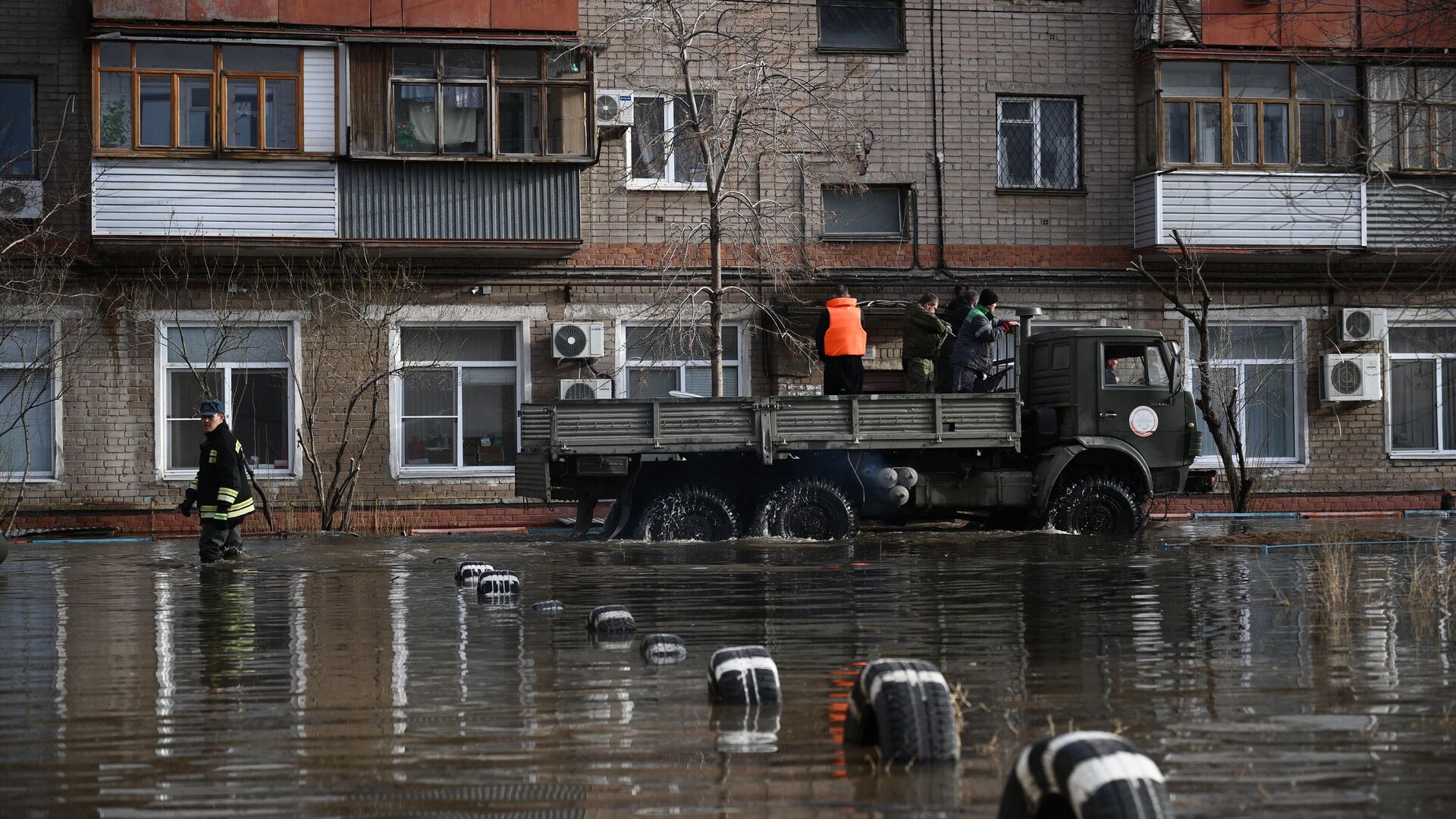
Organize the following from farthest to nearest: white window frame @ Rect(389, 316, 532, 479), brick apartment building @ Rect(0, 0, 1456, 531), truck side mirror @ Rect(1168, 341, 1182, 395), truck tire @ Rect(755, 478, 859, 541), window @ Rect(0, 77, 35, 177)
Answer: white window frame @ Rect(389, 316, 532, 479) → window @ Rect(0, 77, 35, 177) → brick apartment building @ Rect(0, 0, 1456, 531) → truck side mirror @ Rect(1168, 341, 1182, 395) → truck tire @ Rect(755, 478, 859, 541)

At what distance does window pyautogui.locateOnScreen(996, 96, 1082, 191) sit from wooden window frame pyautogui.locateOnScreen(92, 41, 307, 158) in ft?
35.2

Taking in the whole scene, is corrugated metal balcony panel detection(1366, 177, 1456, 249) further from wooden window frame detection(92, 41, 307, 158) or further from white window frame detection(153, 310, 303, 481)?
white window frame detection(153, 310, 303, 481)

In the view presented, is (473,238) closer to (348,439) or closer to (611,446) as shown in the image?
(348,439)

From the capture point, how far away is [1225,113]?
86.2 feet

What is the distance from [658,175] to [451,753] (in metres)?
20.0

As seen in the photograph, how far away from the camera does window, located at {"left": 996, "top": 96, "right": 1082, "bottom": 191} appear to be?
2661 cm

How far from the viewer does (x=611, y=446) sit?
1805 centimetres

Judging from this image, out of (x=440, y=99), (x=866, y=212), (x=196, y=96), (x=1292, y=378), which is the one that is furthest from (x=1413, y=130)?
(x=196, y=96)

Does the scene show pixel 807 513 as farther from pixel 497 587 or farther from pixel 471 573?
pixel 497 587

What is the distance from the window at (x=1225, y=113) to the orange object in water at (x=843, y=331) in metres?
9.09

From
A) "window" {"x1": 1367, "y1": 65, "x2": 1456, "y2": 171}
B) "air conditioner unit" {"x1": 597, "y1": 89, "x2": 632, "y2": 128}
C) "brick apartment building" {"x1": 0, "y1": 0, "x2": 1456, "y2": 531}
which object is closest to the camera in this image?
"brick apartment building" {"x1": 0, "y1": 0, "x2": 1456, "y2": 531}

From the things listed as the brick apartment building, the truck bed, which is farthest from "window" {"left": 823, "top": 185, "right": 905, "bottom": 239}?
the truck bed

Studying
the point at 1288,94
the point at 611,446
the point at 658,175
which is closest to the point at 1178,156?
the point at 1288,94

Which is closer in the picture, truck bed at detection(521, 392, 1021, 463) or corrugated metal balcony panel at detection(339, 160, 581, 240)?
truck bed at detection(521, 392, 1021, 463)
